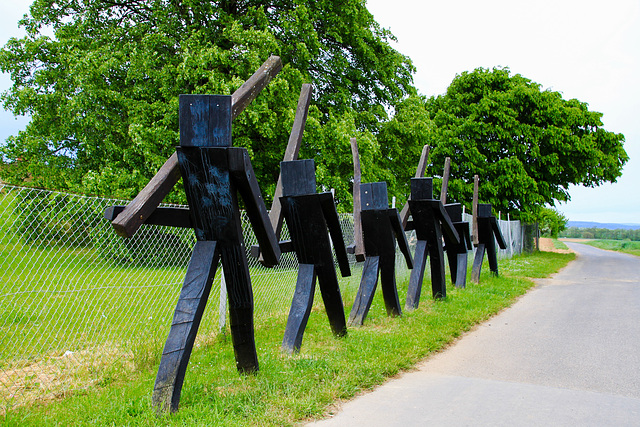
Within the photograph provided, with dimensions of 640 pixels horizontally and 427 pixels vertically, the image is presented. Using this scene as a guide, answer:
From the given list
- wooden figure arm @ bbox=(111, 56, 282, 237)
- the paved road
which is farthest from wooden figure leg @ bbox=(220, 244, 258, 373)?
the paved road

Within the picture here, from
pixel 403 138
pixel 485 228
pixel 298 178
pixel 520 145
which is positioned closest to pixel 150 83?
pixel 403 138

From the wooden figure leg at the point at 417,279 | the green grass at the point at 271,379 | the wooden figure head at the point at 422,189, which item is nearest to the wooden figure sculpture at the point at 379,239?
the green grass at the point at 271,379

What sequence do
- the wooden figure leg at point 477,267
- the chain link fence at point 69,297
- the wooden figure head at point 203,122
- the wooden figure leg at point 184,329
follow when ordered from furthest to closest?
the wooden figure leg at point 477,267 → the chain link fence at point 69,297 → the wooden figure head at point 203,122 → the wooden figure leg at point 184,329

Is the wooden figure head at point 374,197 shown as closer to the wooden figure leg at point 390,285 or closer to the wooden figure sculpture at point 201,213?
the wooden figure leg at point 390,285

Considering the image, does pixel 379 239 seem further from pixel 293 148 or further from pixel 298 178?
pixel 298 178

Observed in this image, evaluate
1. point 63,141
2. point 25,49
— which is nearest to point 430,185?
point 63,141

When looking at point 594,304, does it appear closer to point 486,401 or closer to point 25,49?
point 486,401

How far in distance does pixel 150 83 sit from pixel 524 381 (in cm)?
1482

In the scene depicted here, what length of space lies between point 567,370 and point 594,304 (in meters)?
5.20

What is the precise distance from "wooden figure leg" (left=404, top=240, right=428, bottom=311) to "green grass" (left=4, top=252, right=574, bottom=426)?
606 millimetres

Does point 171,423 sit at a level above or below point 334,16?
below

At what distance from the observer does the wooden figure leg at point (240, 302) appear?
13.6ft

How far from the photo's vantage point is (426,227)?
8625 millimetres

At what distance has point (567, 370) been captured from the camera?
5145 millimetres
